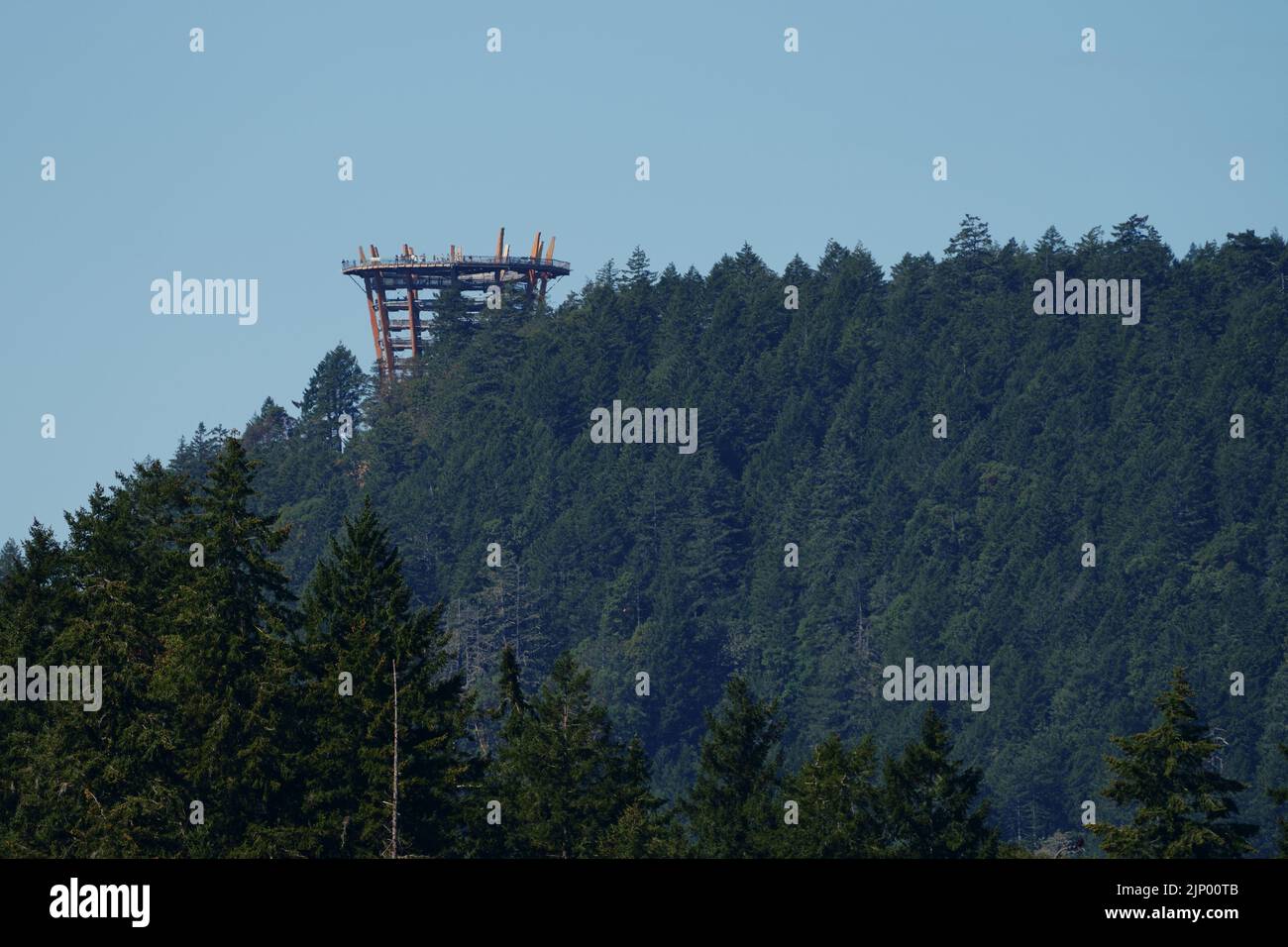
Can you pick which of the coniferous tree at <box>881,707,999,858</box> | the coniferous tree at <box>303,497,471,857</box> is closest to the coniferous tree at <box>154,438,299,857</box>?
the coniferous tree at <box>303,497,471,857</box>

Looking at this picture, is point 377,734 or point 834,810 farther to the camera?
point 834,810

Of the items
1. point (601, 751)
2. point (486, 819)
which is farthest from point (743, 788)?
point (486, 819)

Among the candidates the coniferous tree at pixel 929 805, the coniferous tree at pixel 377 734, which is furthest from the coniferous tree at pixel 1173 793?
the coniferous tree at pixel 377 734

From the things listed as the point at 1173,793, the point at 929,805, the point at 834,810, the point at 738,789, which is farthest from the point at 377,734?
the point at 1173,793

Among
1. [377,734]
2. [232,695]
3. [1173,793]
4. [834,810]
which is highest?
[232,695]

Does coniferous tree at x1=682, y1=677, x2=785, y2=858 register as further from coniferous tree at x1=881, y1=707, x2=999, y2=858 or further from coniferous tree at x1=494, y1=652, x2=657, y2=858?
coniferous tree at x1=881, y1=707, x2=999, y2=858

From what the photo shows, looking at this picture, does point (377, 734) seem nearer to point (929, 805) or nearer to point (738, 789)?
point (929, 805)

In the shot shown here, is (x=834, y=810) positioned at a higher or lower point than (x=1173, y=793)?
lower
